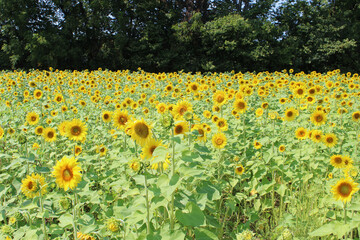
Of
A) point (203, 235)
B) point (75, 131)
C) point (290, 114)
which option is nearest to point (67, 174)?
point (75, 131)

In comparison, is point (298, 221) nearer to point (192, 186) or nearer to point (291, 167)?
point (291, 167)

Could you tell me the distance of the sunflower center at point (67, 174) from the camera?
5.13ft

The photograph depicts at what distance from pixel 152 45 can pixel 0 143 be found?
1920 cm

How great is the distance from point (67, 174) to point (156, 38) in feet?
69.2

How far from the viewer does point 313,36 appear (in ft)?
77.9

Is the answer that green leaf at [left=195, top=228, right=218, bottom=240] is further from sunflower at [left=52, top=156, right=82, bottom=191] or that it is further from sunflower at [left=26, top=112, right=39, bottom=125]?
sunflower at [left=26, top=112, right=39, bottom=125]

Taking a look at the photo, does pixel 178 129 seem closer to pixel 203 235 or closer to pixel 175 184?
pixel 175 184

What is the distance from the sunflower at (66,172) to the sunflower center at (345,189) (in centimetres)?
152

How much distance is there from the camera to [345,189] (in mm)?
1664

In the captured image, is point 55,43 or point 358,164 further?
point 55,43

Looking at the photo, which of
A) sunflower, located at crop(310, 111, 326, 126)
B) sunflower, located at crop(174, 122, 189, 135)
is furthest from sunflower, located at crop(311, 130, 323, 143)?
sunflower, located at crop(174, 122, 189, 135)

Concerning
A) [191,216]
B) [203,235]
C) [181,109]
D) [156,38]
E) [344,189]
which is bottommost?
[203,235]

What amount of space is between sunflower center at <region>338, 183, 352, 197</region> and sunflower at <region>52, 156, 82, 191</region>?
152 centimetres

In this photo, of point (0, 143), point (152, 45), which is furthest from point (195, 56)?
point (0, 143)
